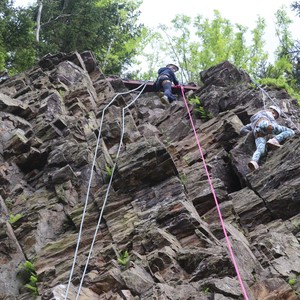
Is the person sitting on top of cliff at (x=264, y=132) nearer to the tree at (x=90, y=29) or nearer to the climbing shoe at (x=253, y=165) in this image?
the climbing shoe at (x=253, y=165)

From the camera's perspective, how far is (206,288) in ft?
22.9

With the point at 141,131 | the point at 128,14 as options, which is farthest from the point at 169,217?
the point at 128,14

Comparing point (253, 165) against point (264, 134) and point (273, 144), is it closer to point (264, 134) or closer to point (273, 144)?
point (273, 144)

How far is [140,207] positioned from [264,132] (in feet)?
14.1

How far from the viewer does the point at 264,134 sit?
39.3 feet

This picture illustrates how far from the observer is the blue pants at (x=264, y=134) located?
11502 millimetres

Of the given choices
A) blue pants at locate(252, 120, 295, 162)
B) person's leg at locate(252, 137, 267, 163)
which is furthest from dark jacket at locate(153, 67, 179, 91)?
person's leg at locate(252, 137, 267, 163)

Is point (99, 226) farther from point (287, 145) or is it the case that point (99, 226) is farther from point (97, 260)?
point (287, 145)

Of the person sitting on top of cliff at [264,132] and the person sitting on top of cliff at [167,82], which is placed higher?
the person sitting on top of cliff at [167,82]

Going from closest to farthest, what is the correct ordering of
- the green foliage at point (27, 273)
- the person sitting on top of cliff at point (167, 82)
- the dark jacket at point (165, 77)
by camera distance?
the green foliage at point (27, 273) → the person sitting on top of cliff at point (167, 82) → the dark jacket at point (165, 77)

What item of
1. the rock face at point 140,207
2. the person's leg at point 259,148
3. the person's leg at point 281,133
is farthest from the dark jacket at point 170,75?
the person's leg at point 259,148

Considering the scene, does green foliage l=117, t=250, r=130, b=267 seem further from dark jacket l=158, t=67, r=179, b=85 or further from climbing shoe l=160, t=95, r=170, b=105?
dark jacket l=158, t=67, r=179, b=85

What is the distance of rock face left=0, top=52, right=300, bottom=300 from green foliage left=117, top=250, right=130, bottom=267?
31mm

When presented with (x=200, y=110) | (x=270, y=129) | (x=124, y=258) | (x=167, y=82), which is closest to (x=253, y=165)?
(x=270, y=129)
